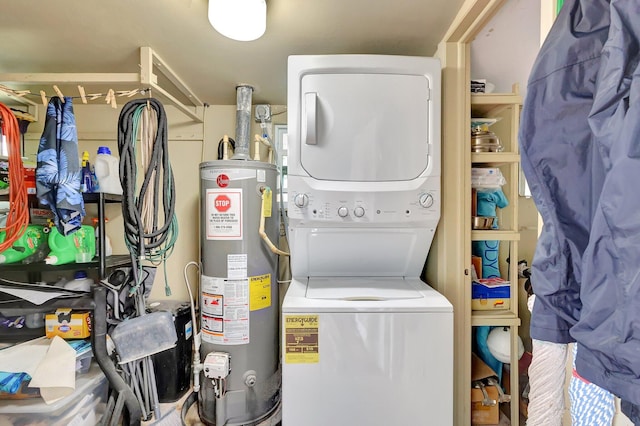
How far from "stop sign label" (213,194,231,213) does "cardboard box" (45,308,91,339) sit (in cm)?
79

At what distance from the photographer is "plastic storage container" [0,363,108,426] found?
120cm

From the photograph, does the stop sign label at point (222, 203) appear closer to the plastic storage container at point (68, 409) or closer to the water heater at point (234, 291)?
the water heater at point (234, 291)

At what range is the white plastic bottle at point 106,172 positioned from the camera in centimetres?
159

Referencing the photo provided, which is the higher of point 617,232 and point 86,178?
point 86,178

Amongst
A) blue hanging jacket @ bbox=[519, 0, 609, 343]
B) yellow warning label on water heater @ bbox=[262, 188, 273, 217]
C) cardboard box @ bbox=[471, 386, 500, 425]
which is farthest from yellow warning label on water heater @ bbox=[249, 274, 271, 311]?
blue hanging jacket @ bbox=[519, 0, 609, 343]

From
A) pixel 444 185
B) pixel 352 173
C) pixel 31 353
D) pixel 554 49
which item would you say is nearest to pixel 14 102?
pixel 31 353

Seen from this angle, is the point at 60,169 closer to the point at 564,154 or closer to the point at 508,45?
the point at 564,154

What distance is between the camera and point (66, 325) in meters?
1.38

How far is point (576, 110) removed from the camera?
0.62 metres

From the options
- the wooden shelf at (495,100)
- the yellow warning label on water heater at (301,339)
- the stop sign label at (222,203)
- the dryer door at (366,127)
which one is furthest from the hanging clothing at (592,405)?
the stop sign label at (222,203)

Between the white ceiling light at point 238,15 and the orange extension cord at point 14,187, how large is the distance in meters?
1.09

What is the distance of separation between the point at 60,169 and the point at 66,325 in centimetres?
72

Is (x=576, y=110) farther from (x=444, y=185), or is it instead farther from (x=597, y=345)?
(x=444, y=185)

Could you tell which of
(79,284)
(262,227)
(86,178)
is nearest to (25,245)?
(79,284)
